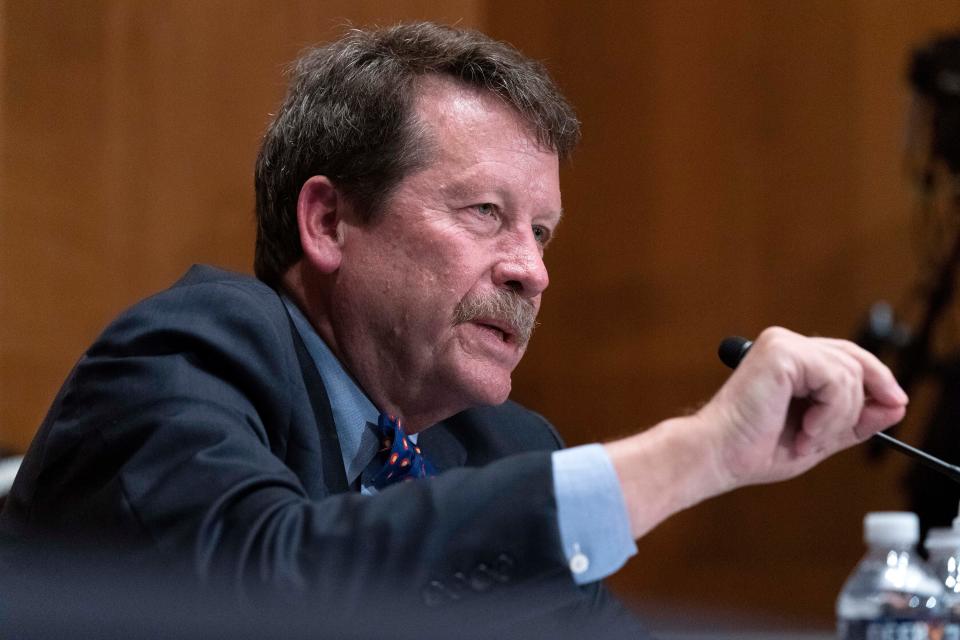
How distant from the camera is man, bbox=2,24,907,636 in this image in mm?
941

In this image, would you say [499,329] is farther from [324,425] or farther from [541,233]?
[324,425]

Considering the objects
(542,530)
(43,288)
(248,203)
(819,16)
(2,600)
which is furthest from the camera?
(819,16)

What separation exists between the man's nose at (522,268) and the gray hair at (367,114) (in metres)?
0.15

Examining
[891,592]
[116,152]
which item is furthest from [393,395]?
[116,152]

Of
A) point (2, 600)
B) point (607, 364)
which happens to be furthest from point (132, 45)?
point (2, 600)

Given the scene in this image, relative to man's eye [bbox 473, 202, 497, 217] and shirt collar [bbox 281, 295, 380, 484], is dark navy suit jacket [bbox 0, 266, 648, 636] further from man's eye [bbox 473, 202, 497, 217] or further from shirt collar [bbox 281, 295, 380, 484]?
man's eye [bbox 473, 202, 497, 217]

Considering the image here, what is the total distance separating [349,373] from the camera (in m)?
1.52

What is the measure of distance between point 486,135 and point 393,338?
280 millimetres

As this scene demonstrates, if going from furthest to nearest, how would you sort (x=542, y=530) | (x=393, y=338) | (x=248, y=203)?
(x=248, y=203)
(x=393, y=338)
(x=542, y=530)

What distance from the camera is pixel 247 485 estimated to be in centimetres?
100

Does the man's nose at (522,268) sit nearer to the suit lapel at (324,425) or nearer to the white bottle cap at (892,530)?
the suit lapel at (324,425)

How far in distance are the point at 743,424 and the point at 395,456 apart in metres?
0.59

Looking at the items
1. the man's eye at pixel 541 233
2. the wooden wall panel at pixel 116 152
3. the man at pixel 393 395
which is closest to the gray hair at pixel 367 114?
the man at pixel 393 395

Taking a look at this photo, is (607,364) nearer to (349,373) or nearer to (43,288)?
(43,288)
